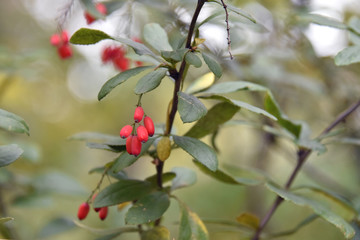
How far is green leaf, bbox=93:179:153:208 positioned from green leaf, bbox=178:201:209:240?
126mm

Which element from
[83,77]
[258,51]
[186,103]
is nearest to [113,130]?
[83,77]

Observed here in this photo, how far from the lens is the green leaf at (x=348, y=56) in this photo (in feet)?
3.52

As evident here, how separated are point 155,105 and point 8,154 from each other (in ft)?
11.8

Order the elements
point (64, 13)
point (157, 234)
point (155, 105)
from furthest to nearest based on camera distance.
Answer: point (155, 105) → point (64, 13) → point (157, 234)

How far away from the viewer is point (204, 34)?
1.68 m

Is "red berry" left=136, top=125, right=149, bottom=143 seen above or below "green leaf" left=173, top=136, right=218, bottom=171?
above

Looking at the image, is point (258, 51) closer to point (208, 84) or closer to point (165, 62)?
point (208, 84)

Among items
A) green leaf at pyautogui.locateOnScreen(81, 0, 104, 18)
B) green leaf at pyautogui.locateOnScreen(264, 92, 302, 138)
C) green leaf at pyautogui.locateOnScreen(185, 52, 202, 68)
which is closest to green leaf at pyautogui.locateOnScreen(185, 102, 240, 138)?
green leaf at pyautogui.locateOnScreen(264, 92, 302, 138)

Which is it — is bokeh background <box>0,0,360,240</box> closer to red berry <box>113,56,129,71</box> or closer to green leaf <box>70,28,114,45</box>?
red berry <box>113,56,129,71</box>

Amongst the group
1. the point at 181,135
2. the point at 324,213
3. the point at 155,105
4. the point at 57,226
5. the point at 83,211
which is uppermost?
the point at 181,135

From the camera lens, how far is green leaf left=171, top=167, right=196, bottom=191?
1.19 m

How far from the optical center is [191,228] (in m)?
1.07

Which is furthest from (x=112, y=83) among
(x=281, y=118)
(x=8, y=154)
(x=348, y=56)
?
(x=348, y=56)

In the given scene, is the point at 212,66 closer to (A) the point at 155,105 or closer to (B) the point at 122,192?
(B) the point at 122,192
